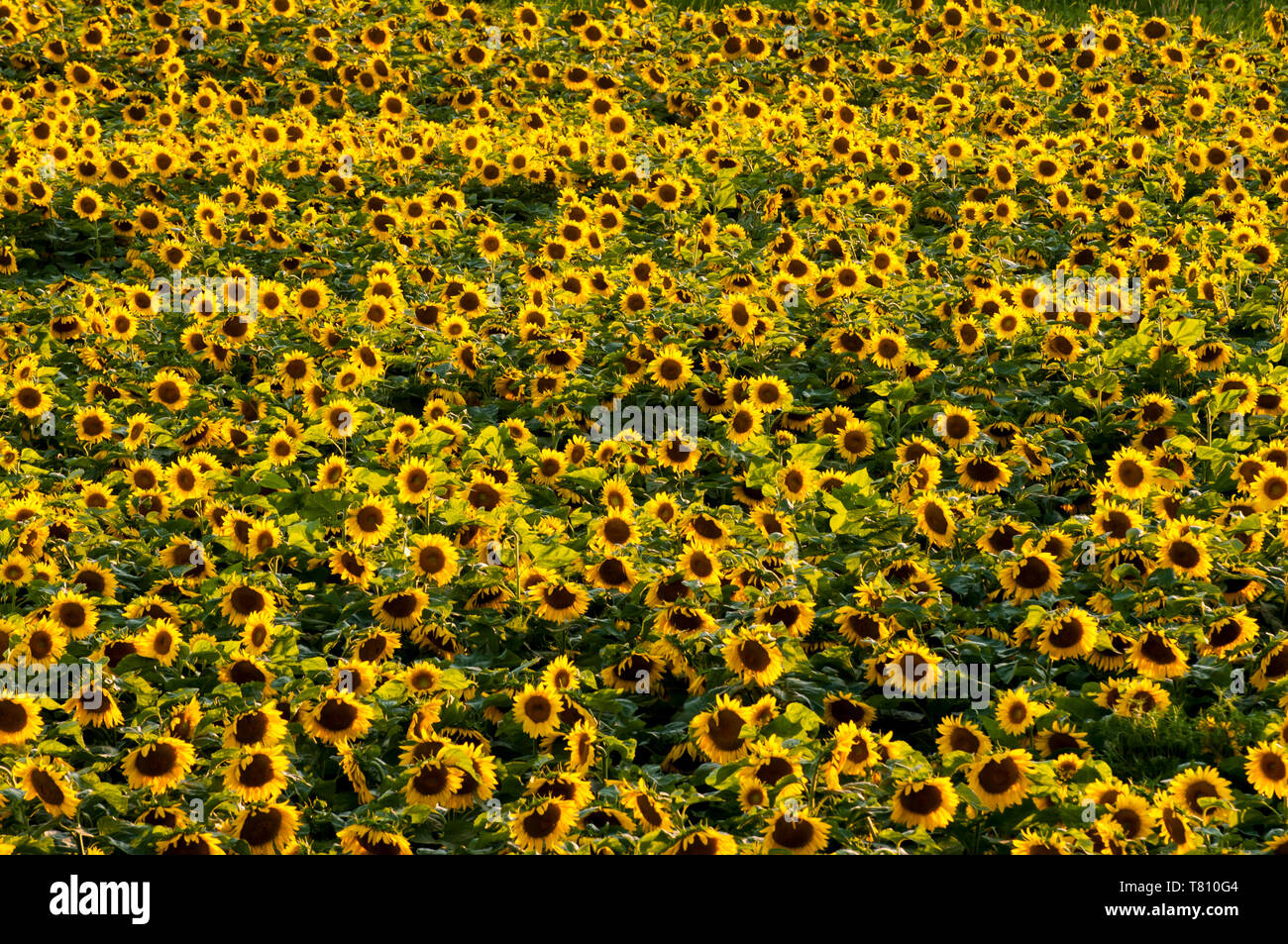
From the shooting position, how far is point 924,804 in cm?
420

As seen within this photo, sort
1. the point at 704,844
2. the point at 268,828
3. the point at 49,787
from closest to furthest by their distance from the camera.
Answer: the point at 704,844 < the point at 268,828 < the point at 49,787

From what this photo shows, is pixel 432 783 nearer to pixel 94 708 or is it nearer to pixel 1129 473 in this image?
pixel 94 708

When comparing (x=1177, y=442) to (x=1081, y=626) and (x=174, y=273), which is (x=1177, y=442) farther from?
(x=174, y=273)

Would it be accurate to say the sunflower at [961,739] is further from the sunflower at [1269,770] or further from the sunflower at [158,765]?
the sunflower at [158,765]

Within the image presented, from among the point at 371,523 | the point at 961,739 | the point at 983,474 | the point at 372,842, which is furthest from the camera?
the point at 983,474

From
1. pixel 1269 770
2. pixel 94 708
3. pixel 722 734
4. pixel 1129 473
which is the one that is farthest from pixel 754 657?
pixel 94 708

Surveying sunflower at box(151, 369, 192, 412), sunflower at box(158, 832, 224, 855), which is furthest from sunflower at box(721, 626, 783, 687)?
sunflower at box(151, 369, 192, 412)

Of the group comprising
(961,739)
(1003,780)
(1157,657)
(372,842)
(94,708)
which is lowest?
(372,842)

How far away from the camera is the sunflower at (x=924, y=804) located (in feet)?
13.7

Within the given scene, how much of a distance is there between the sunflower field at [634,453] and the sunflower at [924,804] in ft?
0.04

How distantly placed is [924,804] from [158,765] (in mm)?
2375

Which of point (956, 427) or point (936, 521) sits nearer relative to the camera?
point (936, 521)

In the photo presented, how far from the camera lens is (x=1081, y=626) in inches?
197

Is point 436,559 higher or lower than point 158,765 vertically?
higher
